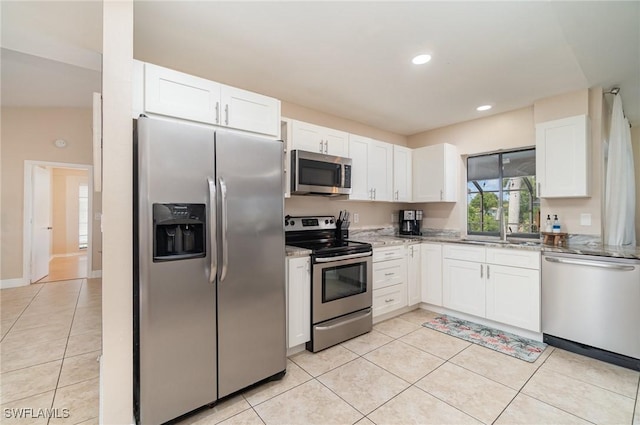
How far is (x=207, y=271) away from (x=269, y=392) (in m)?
1.02

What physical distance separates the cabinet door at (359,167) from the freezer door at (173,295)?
195cm

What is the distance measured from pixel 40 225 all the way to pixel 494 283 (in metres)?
7.44

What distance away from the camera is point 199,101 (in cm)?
198

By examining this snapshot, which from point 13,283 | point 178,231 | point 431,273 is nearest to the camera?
point 178,231

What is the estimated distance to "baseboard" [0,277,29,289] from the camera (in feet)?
14.9

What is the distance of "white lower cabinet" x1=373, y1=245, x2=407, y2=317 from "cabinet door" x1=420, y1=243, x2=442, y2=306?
352mm

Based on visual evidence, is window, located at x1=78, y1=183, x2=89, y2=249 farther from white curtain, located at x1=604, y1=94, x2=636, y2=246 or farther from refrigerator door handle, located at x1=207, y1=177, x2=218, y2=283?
white curtain, located at x1=604, y1=94, x2=636, y2=246

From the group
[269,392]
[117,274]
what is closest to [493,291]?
[269,392]

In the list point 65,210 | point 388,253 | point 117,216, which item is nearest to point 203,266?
point 117,216

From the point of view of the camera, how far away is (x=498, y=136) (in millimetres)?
3633

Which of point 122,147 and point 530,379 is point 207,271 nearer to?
point 122,147

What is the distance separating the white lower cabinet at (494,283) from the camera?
9.14 feet

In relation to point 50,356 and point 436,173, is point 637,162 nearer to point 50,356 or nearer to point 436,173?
point 436,173

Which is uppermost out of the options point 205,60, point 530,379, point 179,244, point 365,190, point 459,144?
point 205,60
